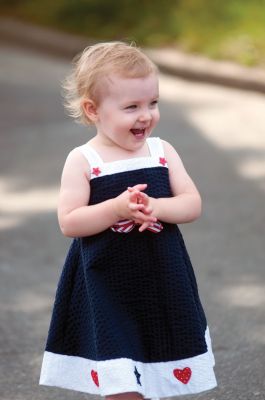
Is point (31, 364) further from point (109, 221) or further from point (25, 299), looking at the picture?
point (109, 221)

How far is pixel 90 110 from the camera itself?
3.46 meters

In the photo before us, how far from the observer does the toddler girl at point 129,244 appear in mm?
3383

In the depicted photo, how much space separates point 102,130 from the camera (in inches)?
136

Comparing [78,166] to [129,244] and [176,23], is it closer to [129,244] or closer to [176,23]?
[129,244]

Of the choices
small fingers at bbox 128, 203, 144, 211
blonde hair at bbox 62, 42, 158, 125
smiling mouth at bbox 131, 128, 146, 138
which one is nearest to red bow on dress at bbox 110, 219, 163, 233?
small fingers at bbox 128, 203, 144, 211

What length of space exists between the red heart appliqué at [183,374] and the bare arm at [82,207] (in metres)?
0.46

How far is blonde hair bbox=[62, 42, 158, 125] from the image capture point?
11.0 ft

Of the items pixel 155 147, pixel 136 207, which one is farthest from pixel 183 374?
pixel 155 147

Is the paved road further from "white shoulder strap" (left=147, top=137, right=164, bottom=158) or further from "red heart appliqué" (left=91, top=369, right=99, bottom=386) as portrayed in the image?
"white shoulder strap" (left=147, top=137, right=164, bottom=158)

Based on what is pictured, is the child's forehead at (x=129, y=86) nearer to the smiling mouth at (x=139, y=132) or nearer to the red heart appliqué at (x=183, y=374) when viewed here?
the smiling mouth at (x=139, y=132)

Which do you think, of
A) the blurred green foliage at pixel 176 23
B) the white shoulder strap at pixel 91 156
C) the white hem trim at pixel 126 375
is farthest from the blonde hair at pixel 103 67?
the blurred green foliage at pixel 176 23

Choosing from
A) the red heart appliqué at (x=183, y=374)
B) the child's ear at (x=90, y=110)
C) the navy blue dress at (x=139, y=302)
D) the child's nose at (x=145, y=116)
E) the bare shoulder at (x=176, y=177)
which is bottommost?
the red heart appliqué at (x=183, y=374)

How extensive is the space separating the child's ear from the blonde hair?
13 mm

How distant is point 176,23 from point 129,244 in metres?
9.37
